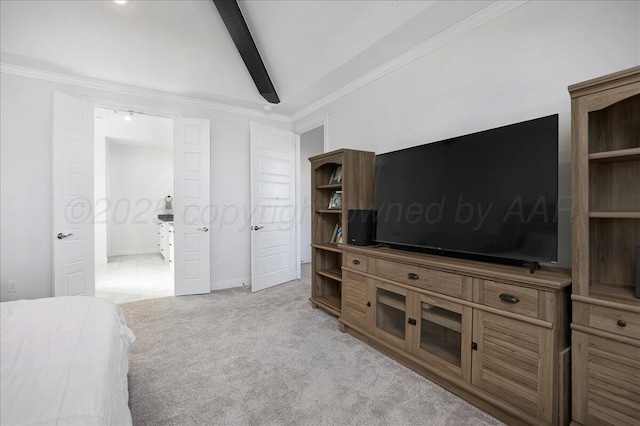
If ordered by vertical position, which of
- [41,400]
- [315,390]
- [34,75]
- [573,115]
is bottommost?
[315,390]

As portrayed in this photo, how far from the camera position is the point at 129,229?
7238 mm

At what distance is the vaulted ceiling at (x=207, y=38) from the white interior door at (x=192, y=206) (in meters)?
0.60

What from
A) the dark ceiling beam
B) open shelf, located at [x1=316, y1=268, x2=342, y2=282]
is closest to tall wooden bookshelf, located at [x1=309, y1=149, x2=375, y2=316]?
open shelf, located at [x1=316, y1=268, x2=342, y2=282]

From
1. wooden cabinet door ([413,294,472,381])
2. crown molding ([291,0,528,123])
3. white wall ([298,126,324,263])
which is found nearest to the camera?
wooden cabinet door ([413,294,472,381])

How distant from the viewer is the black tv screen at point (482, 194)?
1569 mm

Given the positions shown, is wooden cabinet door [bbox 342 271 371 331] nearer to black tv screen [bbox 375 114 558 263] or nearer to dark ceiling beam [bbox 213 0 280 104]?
black tv screen [bbox 375 114 558 263]

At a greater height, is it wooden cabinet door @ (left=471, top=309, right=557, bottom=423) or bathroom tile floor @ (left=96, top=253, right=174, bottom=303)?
wooden cabinet door @ (left=471, top=309, right=557, bottom=423)

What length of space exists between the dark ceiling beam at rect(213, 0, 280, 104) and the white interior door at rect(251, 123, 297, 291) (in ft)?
1.66

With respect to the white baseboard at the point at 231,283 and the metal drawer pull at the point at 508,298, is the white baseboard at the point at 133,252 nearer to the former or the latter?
the white baseboard at the point at 231,283

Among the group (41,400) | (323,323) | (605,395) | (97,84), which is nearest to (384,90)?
(323,323)

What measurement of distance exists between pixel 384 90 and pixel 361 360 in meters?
2.61

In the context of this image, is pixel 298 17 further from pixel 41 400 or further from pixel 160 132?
pixel 160 132

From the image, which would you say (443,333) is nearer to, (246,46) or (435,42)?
(435,42)

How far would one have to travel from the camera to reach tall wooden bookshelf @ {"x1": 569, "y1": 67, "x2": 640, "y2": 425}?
123cm
